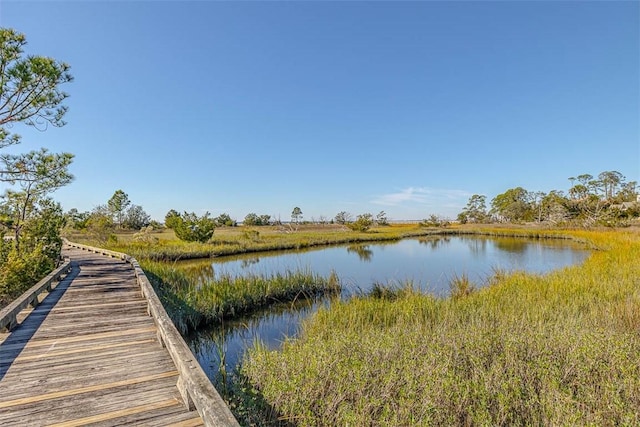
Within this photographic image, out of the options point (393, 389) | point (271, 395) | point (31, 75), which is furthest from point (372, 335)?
point (31, 75)

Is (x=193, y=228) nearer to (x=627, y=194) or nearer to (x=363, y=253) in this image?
(x=363, y=253)

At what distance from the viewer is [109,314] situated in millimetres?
5207

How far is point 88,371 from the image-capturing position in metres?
3.20

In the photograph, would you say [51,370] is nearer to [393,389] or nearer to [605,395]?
[393,389]

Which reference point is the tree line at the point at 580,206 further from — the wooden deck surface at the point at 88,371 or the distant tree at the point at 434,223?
the wooden deck surface at the point at 88,371

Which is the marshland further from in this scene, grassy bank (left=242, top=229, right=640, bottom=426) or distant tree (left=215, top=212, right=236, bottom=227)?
distant tree (left=215, top=212, right=236, bottom=227)

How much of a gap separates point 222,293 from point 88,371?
5124 millimetres

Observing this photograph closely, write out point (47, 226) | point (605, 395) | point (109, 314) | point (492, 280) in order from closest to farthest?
point (605, 395), point (109, 314), point (47, 226), point (492, 280)

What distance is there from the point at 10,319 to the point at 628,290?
11614mm

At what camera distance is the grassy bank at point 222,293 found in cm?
719

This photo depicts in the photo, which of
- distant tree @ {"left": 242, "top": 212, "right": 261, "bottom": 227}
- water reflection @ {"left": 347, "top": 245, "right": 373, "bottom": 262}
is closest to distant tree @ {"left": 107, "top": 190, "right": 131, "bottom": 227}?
distant tree @ {"left": 242, "top": 212, "right": 261, "bottom": 227}

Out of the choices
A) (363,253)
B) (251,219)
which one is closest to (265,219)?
(251,219)

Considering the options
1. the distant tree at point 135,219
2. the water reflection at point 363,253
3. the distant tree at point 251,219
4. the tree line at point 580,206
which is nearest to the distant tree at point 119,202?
the distant tree at point 135,219

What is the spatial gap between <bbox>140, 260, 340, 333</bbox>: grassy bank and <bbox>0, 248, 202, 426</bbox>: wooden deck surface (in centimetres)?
164
